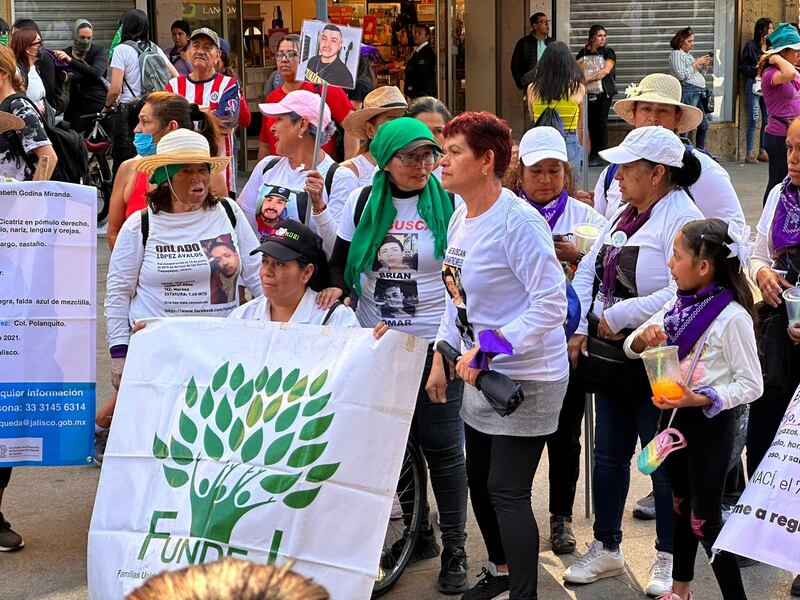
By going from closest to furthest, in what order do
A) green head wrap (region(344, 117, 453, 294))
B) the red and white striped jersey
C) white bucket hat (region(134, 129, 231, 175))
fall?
green head wrap (region(344, 117, 453, 294)), white bucket hat (region(134, 129, 231, 175)), the red and white striped jersey

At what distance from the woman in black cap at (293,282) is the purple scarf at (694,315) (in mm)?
1188

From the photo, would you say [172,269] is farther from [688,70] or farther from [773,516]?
[688,70]

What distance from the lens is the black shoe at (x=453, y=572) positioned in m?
4.86

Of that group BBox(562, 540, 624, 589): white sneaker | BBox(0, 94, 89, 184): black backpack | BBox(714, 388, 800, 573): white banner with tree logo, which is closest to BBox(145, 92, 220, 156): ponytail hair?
BBox(0, 94, 89, 184): black backpack

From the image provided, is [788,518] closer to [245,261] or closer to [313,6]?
[245,261]

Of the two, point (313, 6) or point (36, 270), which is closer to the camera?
point (36, 270)

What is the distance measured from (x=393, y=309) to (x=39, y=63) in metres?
7.59

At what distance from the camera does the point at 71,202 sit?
5.16 m

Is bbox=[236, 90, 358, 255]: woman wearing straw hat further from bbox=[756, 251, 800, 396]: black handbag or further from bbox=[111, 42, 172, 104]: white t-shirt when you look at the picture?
bbox=[111, 42, 172, 104]: white t-shirt

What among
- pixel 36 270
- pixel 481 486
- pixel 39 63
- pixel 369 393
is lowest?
pixel 481 486

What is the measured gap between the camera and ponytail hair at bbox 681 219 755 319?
421 centimetres

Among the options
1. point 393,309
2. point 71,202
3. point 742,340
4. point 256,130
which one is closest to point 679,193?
point 742,340

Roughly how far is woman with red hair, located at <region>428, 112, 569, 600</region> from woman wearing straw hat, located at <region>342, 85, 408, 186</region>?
1896 mm

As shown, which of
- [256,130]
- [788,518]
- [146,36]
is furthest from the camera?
[256,130]
